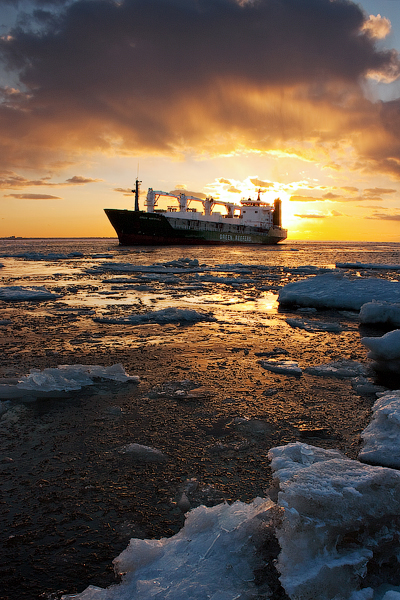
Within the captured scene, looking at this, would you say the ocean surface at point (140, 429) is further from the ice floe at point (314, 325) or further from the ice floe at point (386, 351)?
the ice floe at point (386, 351)

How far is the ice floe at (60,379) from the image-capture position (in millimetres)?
3037

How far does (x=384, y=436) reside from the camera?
7.61 ft

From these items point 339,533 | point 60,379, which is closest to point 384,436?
point 339,533

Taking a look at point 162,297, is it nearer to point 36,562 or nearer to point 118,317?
point 118,317

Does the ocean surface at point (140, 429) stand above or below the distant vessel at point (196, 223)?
below

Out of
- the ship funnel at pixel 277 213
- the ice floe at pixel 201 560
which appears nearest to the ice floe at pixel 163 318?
the ice floe at pixel 201 560

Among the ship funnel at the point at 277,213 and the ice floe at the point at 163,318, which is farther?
the ship funnel at the point at 277,213

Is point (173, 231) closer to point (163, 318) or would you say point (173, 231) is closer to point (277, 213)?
point (277, 213)

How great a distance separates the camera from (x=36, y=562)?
4.89 feet

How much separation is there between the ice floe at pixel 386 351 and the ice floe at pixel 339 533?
235cm

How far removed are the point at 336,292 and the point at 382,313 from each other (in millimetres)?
1858

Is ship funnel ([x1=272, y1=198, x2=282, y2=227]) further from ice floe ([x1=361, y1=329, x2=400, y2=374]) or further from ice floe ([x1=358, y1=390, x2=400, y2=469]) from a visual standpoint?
ice floe ([x1=358, y1=390, x2=400, y2=469])

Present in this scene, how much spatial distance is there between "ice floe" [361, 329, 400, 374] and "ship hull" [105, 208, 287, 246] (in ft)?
126

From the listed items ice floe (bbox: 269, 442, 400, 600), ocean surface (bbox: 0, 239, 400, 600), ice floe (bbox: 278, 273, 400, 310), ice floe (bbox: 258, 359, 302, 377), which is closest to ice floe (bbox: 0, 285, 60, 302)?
ocean surface (bbox: 0, 239, 400, 600)
